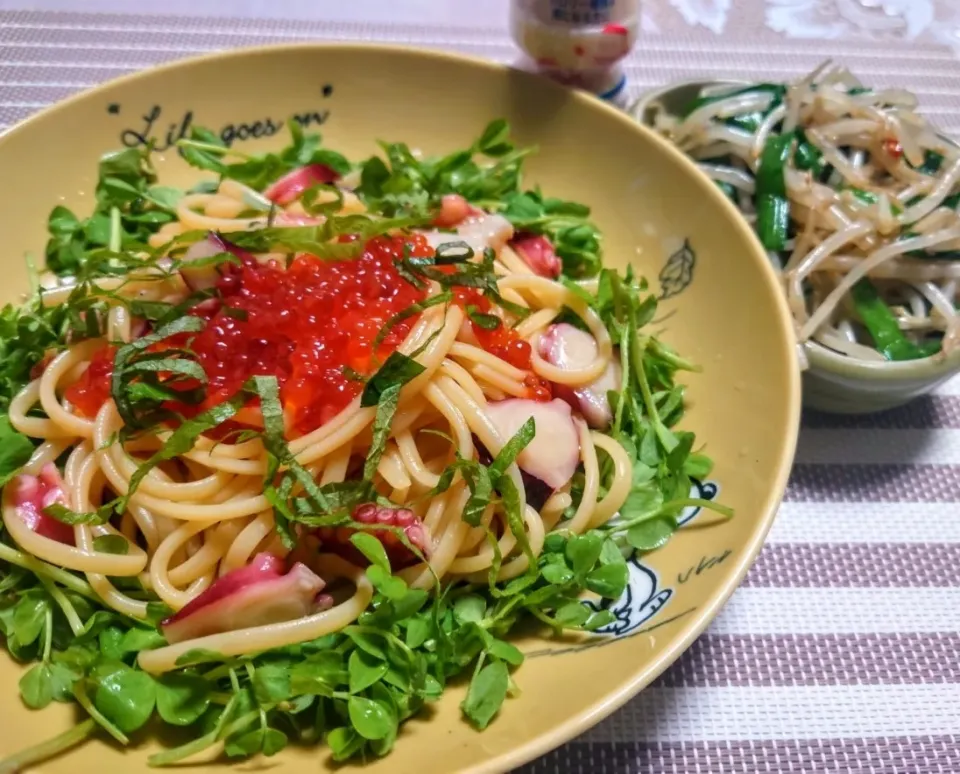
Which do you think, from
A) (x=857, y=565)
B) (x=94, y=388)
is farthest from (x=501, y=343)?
(x=857, y=565)

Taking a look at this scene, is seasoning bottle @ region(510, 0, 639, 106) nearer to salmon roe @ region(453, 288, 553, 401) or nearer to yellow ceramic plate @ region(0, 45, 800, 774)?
yellow ceramic plate @ region(0, 45, 800, 774)

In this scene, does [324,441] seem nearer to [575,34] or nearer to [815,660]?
[815,660]

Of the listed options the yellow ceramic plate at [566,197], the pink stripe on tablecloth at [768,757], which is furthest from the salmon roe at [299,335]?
the pink stripe on tablecloth at [768,757]

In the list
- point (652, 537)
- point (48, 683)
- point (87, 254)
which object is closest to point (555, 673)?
point (652, 537)

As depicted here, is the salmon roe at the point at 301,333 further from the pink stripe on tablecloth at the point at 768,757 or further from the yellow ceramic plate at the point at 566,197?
the pink stripe on tablecloth at the point at 768,757

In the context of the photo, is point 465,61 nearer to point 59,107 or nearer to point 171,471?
point 59,107

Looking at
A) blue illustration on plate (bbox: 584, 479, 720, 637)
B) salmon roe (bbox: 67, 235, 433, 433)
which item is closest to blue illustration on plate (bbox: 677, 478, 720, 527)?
blue illustration on plate (bbox: 584, 479, 720, 637)
